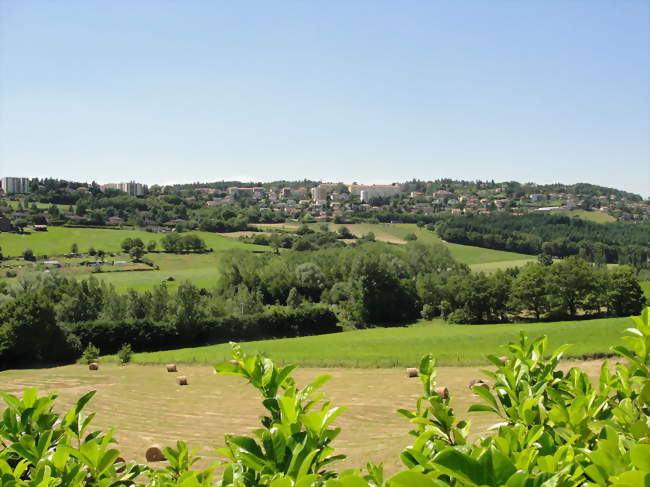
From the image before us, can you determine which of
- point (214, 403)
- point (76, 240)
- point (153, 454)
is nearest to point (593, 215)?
point (76, 240)

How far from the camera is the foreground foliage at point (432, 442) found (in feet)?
7.15

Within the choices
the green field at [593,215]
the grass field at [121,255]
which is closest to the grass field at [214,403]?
the grass field at [121,255]

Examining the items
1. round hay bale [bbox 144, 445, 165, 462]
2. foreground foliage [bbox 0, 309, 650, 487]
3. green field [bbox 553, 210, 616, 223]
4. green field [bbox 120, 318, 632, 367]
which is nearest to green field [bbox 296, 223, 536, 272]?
green field [bbox 553, 210, 616, 223]

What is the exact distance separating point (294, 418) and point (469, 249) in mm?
115701

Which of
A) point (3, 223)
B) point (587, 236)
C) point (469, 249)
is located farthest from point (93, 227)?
point (587, 236)

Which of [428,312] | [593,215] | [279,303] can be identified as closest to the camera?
[428,312]

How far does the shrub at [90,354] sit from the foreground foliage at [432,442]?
124 ft

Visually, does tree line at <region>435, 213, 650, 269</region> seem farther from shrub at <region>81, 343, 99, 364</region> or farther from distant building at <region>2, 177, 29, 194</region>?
distant building at <region>2, 177, 29, 194</region>

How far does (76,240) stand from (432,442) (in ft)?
344

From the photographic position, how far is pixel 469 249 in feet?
375

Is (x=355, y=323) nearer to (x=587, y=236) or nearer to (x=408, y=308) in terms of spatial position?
(x=408, y=308)

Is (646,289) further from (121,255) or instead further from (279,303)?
(121,255)

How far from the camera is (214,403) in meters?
Result: 22.4

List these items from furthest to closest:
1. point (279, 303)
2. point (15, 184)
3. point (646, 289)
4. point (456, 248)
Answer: point (15, 184)
point (456, 248)
point (279, 303)
point (646, 289)
